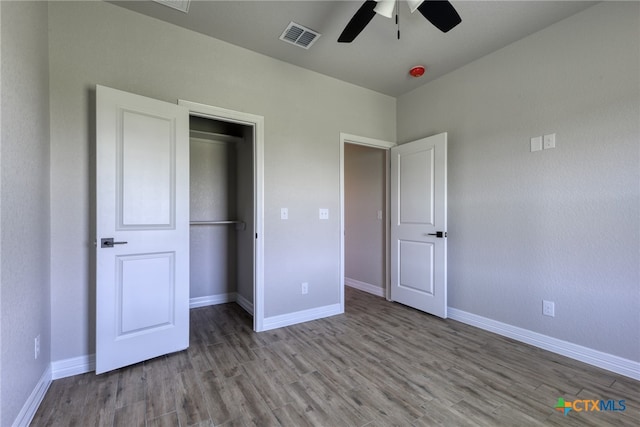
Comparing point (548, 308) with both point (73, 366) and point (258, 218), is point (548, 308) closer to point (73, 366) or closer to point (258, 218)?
point (258, 218)

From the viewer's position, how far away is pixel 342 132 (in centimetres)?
340

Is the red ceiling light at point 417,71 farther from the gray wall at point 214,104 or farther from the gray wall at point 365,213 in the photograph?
the gray wall at point 365,213

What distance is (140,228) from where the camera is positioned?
7.07 feet

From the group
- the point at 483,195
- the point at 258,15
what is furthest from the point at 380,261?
the point at 258,15

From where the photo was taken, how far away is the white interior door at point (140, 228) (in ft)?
6.61

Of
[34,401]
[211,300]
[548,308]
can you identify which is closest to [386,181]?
[548,308]

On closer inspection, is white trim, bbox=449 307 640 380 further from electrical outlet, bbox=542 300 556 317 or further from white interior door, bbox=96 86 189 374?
white interior door, bbox=96 86 189 374

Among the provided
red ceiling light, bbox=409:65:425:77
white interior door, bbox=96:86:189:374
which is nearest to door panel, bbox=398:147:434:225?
red ceiling light, bbox=409:65:425:77

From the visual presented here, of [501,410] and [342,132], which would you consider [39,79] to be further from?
[501,410]

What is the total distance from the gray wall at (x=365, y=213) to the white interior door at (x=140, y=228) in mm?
2649

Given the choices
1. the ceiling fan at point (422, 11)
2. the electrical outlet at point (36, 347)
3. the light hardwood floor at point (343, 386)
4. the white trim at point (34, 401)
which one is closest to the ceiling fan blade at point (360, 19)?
the ceiling fan at point (422, 11)

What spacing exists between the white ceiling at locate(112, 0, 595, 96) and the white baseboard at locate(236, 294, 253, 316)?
282cm

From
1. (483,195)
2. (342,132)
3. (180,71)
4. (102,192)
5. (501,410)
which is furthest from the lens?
(342,132)

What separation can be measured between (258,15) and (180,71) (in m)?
0.83
